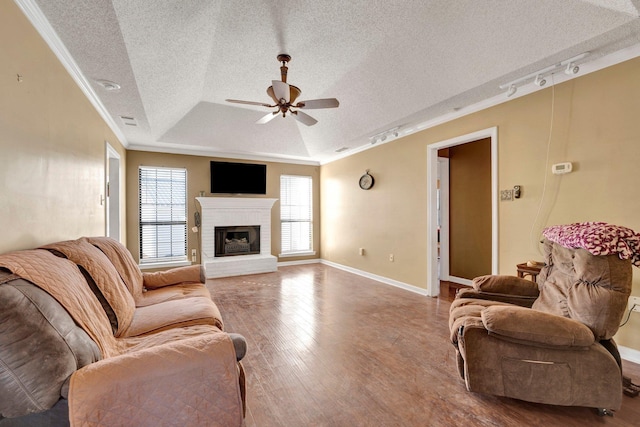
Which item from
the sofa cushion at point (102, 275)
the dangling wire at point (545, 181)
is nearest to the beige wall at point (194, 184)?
the sofa cushion at point (102, 275)

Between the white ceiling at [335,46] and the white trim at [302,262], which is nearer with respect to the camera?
the white ceiling at [335,46]

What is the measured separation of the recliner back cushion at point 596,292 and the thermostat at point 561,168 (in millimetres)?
1060

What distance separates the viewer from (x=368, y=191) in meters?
5.40

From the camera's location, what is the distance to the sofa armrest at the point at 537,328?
1.65m

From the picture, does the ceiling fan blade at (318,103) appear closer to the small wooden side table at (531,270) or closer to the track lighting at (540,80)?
the track lighting at (540,80)

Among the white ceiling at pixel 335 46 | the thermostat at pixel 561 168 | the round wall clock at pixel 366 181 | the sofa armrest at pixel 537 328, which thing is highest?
the white ceiling at pixel 335 46

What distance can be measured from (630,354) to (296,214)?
569cm

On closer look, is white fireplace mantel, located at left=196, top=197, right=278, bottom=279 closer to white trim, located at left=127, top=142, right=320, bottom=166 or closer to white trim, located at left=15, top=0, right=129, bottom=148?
white trim, located at left=127, top=142, right=320, bottom=166

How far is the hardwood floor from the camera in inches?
66.6

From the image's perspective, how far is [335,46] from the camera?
2785mm

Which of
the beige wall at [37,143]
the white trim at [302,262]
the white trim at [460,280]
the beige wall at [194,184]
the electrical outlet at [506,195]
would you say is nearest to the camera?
the beige wall at [37,143]

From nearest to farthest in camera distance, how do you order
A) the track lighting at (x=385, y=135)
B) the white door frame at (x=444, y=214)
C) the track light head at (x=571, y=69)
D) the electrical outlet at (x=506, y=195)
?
the track light head at (x=571, y=69)
the electrical outlet at (x=506, y=195)
the track lighting at (x=385, y=135)
the white door frame at (x=444, y=214)

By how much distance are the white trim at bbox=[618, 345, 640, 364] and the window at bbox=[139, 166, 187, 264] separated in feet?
20.9

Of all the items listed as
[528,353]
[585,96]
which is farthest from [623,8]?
[528,353]
